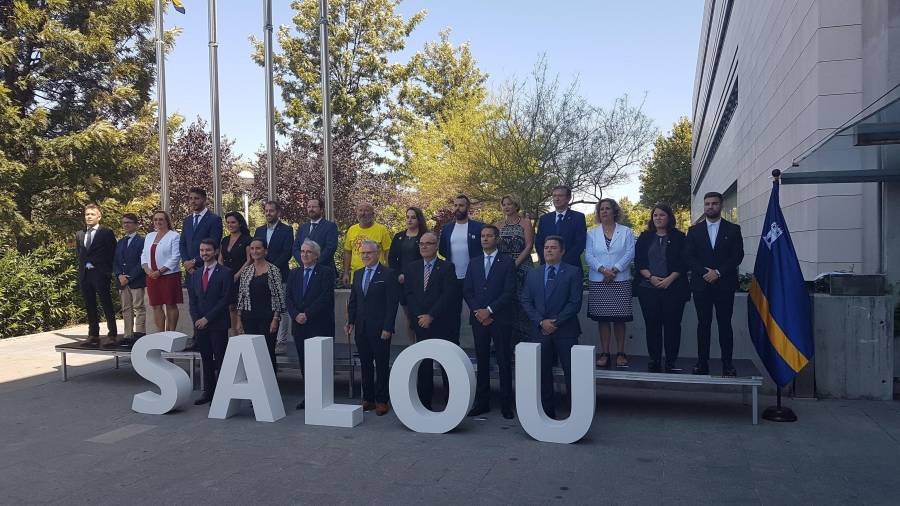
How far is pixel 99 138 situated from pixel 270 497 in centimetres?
1738

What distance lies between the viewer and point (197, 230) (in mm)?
9406

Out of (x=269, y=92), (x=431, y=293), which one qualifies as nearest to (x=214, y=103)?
(x=269, y=92)

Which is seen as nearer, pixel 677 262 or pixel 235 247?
pixel 677 262

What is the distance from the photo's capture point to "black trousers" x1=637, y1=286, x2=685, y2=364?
746 centimetres

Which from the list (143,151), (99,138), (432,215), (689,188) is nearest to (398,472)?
(99,138)

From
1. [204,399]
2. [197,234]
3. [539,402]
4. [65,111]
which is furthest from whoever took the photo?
[65,111]

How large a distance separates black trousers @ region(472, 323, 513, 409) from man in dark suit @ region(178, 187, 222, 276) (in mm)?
4066

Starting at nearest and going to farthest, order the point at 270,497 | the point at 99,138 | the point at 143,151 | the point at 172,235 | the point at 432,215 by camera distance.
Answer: the point at 270,497
the point at 172,235
the point at 99,138
the point at 143,151
the point at 432,215

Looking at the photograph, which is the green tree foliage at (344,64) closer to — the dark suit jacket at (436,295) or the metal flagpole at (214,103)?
the metal flagpole at (214,103)

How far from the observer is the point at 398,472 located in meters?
5.52

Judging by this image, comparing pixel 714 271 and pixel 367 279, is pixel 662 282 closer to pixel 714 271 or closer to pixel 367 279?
pixel 714 271

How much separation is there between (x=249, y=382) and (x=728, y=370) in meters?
4.79

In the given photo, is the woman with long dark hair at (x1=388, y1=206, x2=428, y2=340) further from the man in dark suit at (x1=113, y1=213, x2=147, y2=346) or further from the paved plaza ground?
the man in dark suit at (x1=113, y1=213, x2=147, y2=346)

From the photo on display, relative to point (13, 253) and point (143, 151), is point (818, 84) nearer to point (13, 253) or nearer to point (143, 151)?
point (13, 253)
